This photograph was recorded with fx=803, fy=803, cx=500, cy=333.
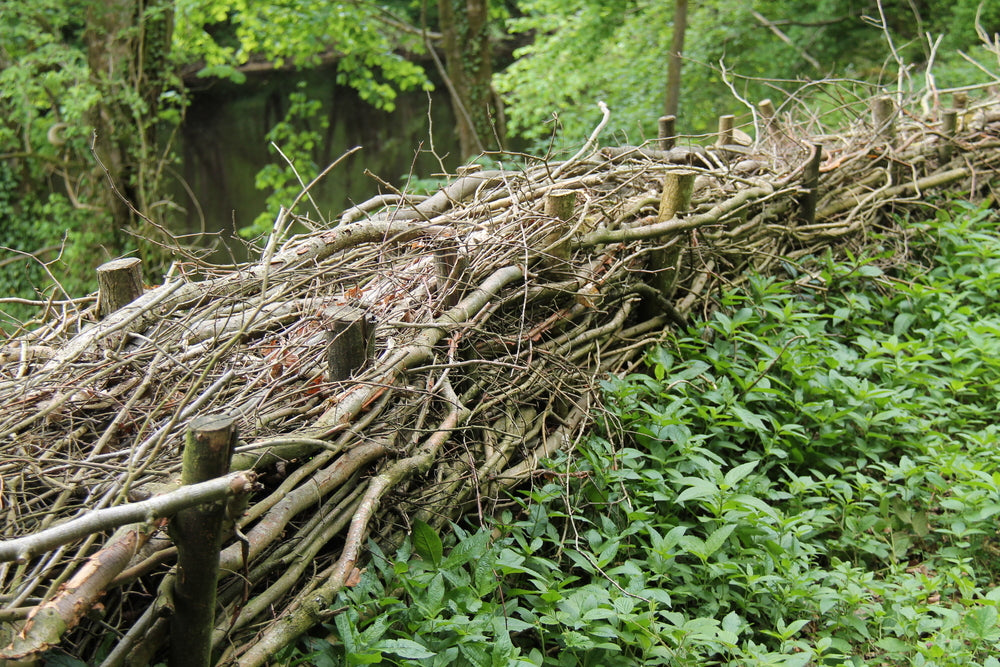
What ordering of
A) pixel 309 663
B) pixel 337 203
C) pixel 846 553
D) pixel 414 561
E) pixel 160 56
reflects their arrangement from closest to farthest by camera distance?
pixel 309 663 < pixel 414 561 < pixel 846 553 < pixel 160 56 < pixel 337 203

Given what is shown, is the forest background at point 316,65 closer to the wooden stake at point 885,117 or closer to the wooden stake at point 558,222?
the wooden stake at point 885,117

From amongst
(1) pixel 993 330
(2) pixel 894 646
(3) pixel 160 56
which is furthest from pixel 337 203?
(2) pixel 894 646

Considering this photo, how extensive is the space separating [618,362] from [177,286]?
81.8 inches

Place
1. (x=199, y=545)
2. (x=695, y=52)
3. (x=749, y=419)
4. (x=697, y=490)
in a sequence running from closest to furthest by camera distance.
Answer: (x=199, y=545) < (x=697, y=490) < (x=749, y=419) < (x=695, y=52)

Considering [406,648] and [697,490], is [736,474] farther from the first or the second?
[406,648]

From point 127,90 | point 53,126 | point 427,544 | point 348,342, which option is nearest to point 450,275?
point 348,342

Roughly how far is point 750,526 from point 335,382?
5.63 ft

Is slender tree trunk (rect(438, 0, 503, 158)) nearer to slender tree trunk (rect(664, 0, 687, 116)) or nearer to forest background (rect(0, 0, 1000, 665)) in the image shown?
slender tree trunk (rect(664, 0, 687, 116))

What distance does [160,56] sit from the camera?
1023 cm

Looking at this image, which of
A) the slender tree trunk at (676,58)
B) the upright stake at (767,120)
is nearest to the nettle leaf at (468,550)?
the upright stake at (767,120)

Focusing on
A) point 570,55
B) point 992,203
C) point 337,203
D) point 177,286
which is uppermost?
point 570,55

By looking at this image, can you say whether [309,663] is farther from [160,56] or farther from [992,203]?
[160,56]

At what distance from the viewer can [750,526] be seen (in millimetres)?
3178

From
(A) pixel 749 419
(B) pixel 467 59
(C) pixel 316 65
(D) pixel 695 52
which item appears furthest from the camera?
(D) pixel 695 52
